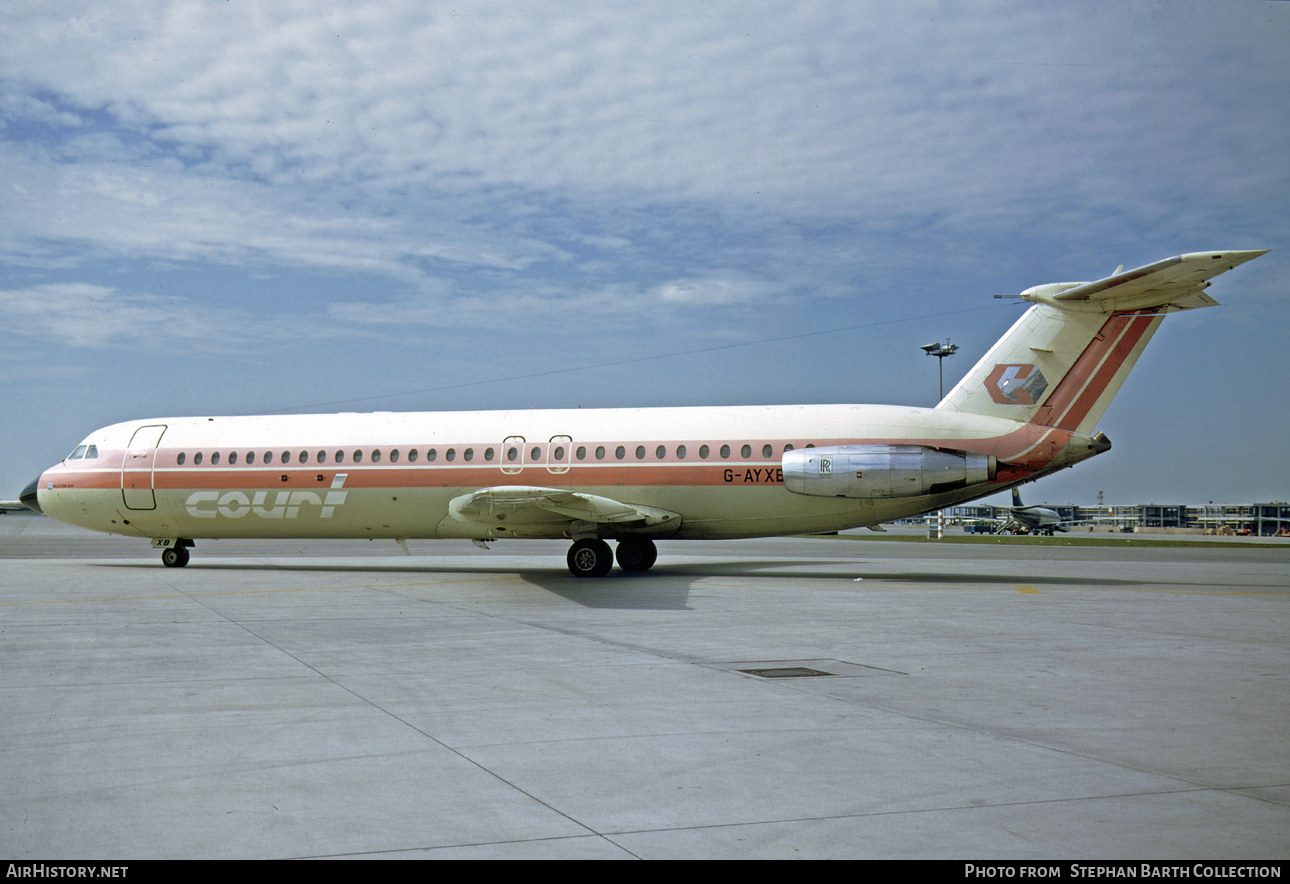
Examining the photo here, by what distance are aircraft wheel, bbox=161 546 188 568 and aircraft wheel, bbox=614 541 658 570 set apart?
12028 mm

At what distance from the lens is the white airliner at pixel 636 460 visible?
21.1 m

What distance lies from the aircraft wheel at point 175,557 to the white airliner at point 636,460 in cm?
5

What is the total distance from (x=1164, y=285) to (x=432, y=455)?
16.4m

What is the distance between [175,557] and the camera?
88.0 feet

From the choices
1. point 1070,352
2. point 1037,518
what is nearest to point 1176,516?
point 1037,518

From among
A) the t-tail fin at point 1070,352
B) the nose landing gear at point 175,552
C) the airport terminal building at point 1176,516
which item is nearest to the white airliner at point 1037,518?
the airport terminal building at point 1176,516

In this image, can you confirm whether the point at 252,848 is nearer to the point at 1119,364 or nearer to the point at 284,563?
the point at 1119,364

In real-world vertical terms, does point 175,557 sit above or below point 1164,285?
below

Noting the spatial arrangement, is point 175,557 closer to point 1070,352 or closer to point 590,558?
point 590,558

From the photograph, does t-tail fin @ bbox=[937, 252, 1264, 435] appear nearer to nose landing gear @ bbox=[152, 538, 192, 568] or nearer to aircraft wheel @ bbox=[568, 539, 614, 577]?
aircraft wheel @ bbox=[568, 539, 614, 577]

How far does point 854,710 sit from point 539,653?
175 inches

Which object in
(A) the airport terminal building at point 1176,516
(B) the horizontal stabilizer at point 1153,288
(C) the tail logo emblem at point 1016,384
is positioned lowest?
(A) the airport terminal building at point 1176,516

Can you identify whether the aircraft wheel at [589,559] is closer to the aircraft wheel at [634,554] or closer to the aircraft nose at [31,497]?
the aircraft wheel at [634,554]

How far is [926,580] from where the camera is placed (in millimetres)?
22391
